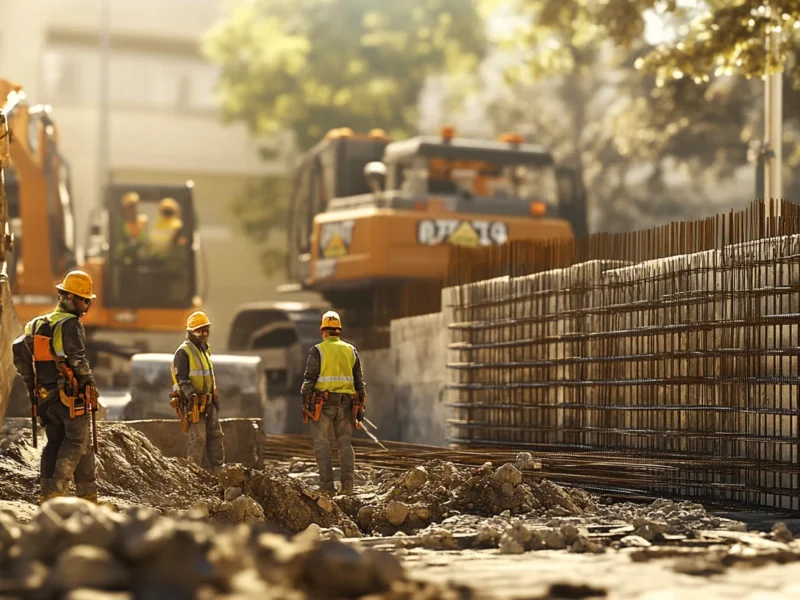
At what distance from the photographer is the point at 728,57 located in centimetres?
1619

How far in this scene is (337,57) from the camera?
127 feet

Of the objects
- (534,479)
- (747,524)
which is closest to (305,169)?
(534,479)

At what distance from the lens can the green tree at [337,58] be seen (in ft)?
127

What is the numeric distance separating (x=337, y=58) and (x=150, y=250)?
16329 mm

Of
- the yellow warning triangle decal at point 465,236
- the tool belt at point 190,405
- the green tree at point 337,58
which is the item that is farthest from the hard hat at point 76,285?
the green tree at point 337,58

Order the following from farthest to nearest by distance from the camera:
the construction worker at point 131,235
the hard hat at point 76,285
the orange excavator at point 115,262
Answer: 1. the construction worker at point 131,235
2. the orange excavator at point 115,262
3. the hard hat at point 76,285

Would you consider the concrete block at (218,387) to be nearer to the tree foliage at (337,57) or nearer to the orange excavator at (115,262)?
the orange excavator at (115,262)

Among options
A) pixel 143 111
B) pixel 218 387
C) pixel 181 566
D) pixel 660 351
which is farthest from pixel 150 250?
pixel 143 111

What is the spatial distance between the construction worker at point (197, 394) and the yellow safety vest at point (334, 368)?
1.04m

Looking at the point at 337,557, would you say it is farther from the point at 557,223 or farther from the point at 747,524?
the point at 557,223

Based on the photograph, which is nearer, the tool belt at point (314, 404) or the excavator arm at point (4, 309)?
the excavator arm at point (4, 309)

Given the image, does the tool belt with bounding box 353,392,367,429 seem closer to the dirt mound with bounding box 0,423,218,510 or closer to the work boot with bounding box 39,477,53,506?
the dirt mound with bounding box 0,423,218,510

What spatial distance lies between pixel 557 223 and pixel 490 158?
1.29 m

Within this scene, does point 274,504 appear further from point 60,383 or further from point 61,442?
point 60,383
